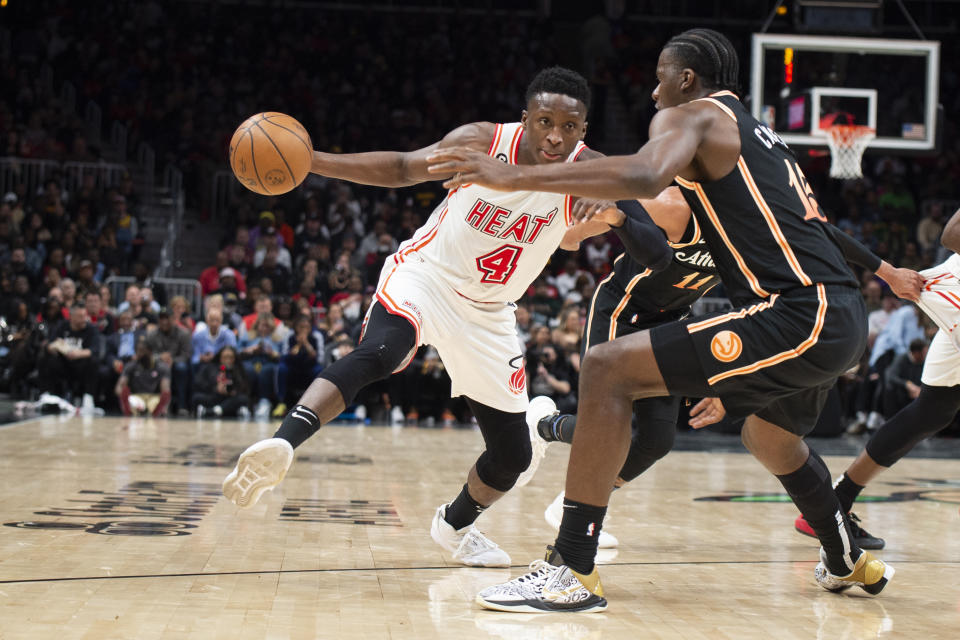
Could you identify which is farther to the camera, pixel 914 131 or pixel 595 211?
pixel 914 131

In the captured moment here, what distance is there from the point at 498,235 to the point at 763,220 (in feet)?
4.28

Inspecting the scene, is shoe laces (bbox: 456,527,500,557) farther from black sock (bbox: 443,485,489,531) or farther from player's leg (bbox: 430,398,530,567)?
black sock (bbox: 443,485,489,531)

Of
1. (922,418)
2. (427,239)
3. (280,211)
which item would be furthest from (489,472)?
(280,211)

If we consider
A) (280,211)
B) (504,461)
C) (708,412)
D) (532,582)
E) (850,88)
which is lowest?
(532,582)

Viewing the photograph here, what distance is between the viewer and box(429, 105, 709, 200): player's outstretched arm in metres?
3.09

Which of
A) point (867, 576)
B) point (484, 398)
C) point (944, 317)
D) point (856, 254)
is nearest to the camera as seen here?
point (867, 576)

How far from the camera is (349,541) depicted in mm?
4547

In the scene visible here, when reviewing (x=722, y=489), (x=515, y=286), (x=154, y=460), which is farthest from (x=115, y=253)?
(x=515, y=286)

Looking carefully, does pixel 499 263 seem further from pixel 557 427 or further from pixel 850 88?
pixel 850 88

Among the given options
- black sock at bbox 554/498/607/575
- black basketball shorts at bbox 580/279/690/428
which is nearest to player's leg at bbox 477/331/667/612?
black sock at bbox 554/498/607/575

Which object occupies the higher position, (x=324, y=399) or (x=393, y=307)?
(x=393, y=307)

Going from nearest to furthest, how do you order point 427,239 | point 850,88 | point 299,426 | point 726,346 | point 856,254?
point 726,346 → point 299,426 → point 856,254 → point 427,239 → point 850,88

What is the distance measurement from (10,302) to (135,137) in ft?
21.0

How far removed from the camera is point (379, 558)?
4.20 m
